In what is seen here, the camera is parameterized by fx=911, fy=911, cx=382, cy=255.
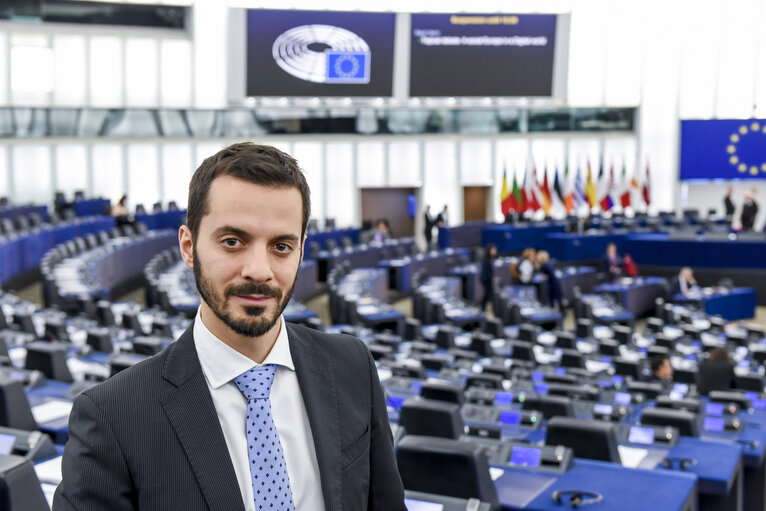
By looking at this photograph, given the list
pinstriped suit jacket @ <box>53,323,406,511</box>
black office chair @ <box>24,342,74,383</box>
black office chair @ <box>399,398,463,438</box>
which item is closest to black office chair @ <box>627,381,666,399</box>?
black office chair @ <box>399,398,463,438</box>

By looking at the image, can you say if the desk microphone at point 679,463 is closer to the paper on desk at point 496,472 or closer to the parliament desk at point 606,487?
Result: the parliament desk at point 606,487

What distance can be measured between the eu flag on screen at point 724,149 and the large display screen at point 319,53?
10.1 meters

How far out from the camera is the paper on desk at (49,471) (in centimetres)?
292

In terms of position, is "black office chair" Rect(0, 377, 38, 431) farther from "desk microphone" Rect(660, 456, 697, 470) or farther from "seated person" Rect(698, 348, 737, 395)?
"seated person" Rect(698, 348, 737, 395)

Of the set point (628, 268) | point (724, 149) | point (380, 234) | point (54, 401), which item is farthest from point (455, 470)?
point (724, 149)

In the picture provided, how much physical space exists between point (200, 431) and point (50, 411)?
2.90 metres

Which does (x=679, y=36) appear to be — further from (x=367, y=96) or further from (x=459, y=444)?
(x=459, y=444)

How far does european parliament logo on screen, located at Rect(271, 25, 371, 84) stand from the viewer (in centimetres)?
2108

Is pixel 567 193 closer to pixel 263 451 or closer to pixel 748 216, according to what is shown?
pixel 748 216

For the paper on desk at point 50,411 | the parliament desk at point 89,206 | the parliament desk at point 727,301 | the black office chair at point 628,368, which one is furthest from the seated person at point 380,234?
the paper on desk at point 50,411

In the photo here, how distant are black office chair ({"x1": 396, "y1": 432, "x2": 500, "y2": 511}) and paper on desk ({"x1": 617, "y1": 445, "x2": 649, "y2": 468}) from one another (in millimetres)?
1342

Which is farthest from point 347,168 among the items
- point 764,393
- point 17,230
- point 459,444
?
point 459,444

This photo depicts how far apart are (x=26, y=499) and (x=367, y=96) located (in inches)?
800

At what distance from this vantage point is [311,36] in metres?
21.1
